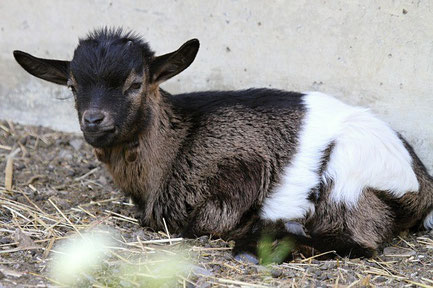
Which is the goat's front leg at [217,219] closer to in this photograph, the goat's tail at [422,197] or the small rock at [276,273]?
the small rock at [276,273]

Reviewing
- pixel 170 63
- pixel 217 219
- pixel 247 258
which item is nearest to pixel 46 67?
pixel 170 63

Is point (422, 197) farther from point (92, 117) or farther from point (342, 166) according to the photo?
point (92, 117)

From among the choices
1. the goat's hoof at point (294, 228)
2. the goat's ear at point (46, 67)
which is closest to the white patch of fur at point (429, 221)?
the goat's hoof at point (294, 228)

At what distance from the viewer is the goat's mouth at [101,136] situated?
14.3 ft

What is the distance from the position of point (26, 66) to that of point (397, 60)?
2.76 metres

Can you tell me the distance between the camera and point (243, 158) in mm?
4711

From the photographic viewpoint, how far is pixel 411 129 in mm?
5184

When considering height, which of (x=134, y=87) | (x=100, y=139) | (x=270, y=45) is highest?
(x=270, y=45)

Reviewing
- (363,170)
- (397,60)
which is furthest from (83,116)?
(397,60)

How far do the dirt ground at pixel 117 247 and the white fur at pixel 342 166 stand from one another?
0.41 metres

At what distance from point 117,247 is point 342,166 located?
1.60 meters

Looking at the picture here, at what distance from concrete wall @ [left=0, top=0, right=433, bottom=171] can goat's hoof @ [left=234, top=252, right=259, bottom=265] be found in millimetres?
1736

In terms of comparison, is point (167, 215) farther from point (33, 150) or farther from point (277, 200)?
point (33, 150)

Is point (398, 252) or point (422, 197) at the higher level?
point (422, 197)
